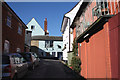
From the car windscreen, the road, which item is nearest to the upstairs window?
the road

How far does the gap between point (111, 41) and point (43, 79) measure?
4686mm

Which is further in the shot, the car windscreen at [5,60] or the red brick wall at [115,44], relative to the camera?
the car windscreen at [5,60]

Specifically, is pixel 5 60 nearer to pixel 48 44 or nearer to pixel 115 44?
pixel 115 44

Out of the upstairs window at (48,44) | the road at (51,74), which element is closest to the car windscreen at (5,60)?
the road at (51,74)

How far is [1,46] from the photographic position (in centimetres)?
1069

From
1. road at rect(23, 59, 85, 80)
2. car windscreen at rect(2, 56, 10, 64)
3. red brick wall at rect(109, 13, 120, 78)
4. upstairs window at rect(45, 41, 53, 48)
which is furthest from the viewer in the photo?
upstairs window at rect(45, 41, 53, 48)

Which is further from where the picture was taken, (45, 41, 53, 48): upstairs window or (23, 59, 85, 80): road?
(45, 41, 53, 48): upstairs window

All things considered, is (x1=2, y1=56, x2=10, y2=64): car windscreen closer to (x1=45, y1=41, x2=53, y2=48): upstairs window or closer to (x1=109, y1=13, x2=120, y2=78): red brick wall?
(x1=109, y1=13, x2=120, y2=78): red brick wall

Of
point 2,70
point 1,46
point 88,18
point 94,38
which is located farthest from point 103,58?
point 1,46

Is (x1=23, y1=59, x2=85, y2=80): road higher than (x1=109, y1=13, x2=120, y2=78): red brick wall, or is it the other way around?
(x1=109, y1=13, x2=120, y2=78): red brick wall

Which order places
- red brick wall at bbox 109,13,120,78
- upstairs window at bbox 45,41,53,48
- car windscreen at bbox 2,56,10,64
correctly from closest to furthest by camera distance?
red brick wall at bbox 109,13,120,78 < car windscreen at bbox 2,56,10,64 < upstairs window at bbox 45,41,53,48

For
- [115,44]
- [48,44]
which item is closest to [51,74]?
[115,44]

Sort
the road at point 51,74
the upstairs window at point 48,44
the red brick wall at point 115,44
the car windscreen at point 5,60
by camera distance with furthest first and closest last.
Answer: the upstairs window at point 48,44 < the road at point 51,74 < the car windscreen at point 5,60 < the red brick wall at point 115,44

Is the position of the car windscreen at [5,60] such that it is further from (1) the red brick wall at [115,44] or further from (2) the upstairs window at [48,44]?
(2) the upstairs window at [48,44]
